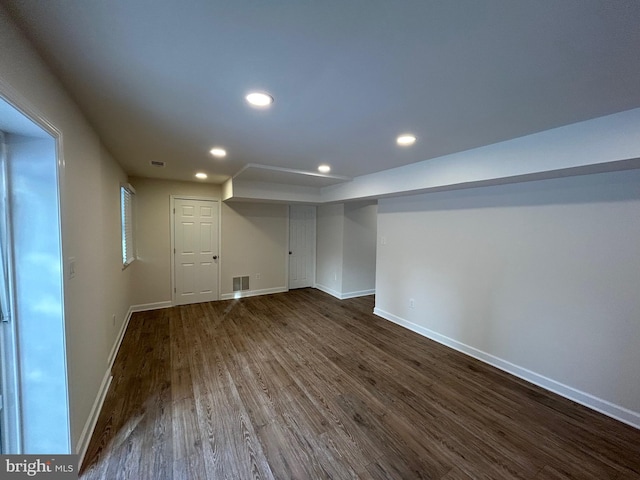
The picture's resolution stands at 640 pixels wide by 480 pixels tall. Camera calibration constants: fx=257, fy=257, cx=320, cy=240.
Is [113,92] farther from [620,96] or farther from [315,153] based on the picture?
[620,96]

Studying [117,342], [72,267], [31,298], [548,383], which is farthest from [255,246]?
[548,383]

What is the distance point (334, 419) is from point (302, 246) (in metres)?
4.39

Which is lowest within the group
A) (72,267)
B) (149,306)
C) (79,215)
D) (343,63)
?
A: (149,306)

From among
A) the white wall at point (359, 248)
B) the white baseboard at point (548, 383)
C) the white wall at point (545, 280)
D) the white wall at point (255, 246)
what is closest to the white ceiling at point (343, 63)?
the white wall at point (545, 280)

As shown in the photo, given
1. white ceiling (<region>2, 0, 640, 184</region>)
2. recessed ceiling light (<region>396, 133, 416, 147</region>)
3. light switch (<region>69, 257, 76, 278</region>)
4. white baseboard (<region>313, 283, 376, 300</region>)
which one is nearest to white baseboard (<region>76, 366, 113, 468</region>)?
light switch (<region>69, 257, 76, 278</region>)

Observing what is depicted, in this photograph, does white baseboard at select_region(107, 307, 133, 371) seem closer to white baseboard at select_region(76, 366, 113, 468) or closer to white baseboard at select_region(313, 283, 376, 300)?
white baseboard at select_region(76, 366, 113, 468)

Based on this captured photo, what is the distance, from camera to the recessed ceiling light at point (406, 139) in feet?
7.28

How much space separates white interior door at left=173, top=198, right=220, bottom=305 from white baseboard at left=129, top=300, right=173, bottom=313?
0.16 m

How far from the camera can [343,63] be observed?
1256 millimetres

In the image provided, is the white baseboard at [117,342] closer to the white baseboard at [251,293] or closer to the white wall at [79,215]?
the white wall at [79,215]

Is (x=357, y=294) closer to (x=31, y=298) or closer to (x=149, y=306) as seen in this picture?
(x=149, y=306)

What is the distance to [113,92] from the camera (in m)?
1.56

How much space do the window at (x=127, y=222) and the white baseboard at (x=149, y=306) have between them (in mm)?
857

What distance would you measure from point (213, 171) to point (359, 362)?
3267mm
